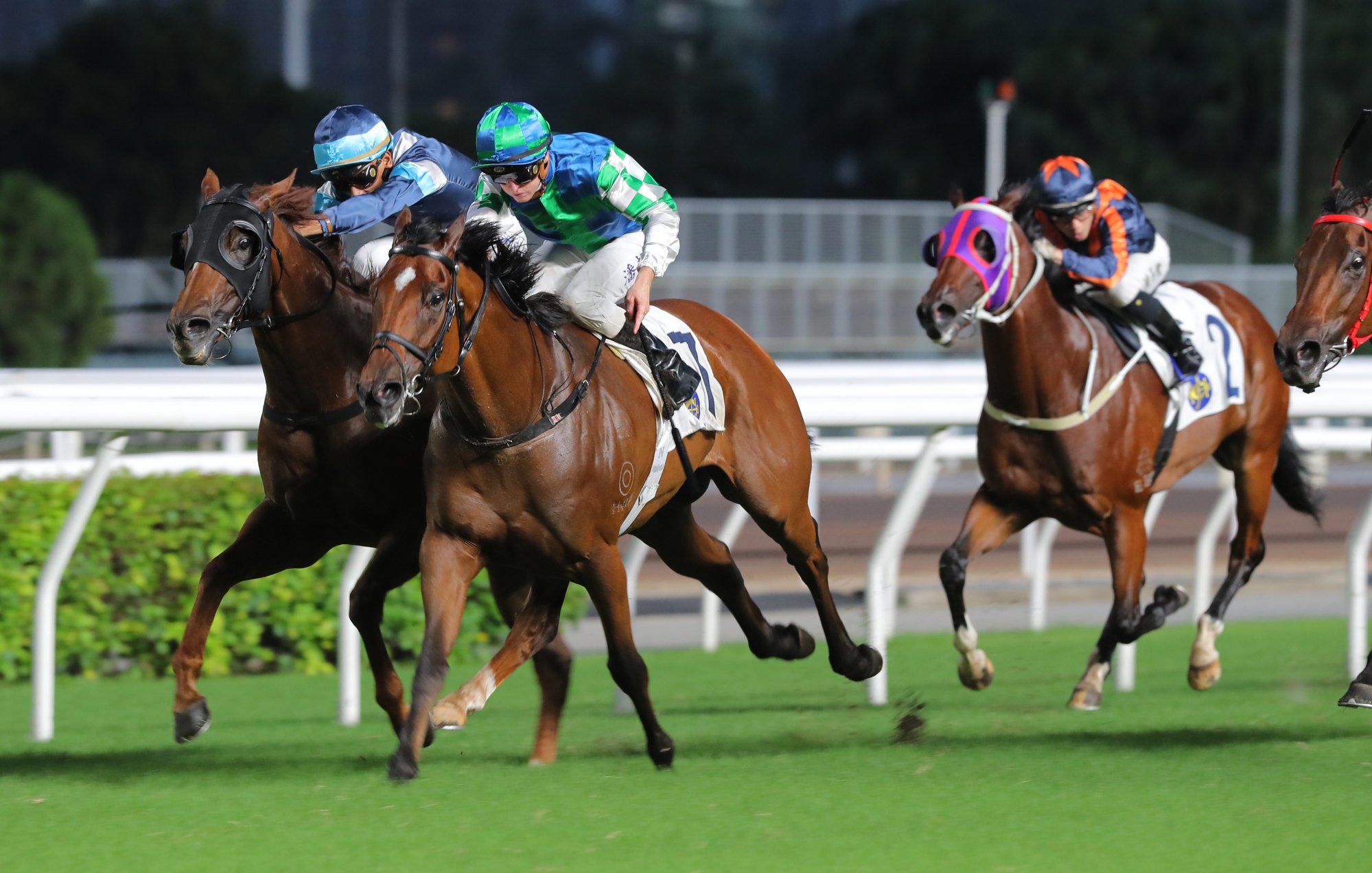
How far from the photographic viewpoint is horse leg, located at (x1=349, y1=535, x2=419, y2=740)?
4.50 m

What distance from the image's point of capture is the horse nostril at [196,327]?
4012 mm

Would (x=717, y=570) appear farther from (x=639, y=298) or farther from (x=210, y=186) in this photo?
(x=210, y=186)

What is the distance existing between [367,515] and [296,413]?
30cm

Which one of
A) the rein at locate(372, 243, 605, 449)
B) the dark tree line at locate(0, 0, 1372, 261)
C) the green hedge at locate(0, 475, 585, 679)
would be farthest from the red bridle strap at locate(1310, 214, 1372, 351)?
the dark tree line at locate(0, 0, 1372, 261)

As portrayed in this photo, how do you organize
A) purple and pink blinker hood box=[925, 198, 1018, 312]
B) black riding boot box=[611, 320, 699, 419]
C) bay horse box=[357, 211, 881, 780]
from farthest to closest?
purple and pink blinker hood box=[925, 198, 1018, 312] < black riding boot box=[611, 320, 699, 419] < bay horse box=[357, 211, 881, 780]

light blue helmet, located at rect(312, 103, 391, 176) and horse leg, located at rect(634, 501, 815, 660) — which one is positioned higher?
light blue helmet, located at rect(312, 103, 391, 176)

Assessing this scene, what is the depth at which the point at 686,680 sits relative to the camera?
641 centimetres

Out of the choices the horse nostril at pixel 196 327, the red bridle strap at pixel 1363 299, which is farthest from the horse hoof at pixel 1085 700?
the horse nostril at pixel 196 327

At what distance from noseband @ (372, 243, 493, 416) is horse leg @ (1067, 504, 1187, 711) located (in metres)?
2.33

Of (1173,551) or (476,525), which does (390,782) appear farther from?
(1173,551)

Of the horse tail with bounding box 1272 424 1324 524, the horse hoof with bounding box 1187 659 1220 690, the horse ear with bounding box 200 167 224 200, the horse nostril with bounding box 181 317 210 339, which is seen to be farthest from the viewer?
the horse tail with bounding box 1272 424 1324 524

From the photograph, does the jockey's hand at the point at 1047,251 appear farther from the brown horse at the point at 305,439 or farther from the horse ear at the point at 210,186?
the horse ear at the point at 210,186

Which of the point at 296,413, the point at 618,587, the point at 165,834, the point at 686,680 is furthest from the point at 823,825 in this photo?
the point at 686,680

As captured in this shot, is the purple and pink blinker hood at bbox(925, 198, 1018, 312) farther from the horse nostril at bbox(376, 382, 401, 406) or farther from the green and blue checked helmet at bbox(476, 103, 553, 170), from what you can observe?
the horse nostril at bbox(376, 382, 401, 406)
